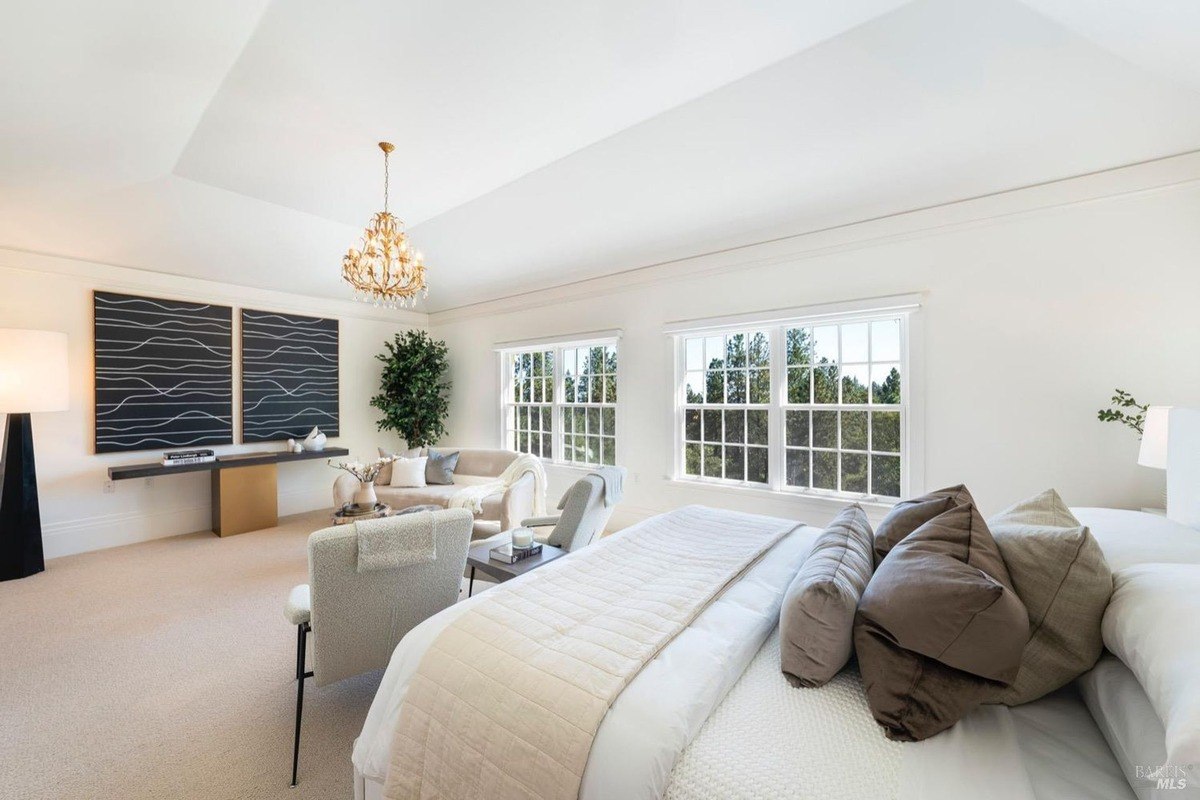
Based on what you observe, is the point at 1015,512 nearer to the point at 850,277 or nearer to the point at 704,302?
the point at 850,277

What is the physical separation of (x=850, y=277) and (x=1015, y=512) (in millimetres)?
2443

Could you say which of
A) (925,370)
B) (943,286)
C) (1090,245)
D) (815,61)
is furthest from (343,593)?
(1090,245)

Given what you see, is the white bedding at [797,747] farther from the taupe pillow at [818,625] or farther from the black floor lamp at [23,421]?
the black floor lamp at [23,421]

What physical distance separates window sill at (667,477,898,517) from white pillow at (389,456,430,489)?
102 inches

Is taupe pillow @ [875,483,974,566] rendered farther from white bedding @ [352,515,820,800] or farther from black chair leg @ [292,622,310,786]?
black chair leg @ [292,622,310,786]

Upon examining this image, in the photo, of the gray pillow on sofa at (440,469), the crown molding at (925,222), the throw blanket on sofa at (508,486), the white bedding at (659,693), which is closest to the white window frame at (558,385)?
the crown molding at (925,222)

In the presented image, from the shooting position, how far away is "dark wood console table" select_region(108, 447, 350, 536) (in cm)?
465

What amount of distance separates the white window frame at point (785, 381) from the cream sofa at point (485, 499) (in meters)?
1.49

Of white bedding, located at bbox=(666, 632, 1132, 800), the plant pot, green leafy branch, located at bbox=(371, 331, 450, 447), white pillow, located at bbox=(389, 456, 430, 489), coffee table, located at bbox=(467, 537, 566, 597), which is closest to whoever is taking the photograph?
white bedding, located at bbox=(666, 632, 1132, 800)

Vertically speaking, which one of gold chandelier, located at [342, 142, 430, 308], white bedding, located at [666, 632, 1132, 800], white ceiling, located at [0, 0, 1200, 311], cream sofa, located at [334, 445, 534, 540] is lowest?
cream sofa, located at [334, 445, 534, 540]

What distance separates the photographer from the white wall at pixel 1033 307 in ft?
8.47

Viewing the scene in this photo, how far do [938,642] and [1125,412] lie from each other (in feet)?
9.41

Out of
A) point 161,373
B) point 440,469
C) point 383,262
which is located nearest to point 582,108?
point 383,262

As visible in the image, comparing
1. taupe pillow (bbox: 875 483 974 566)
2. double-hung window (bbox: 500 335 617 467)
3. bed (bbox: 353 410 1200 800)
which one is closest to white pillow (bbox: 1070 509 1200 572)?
bed (bbox: 353 410 1200 800)
